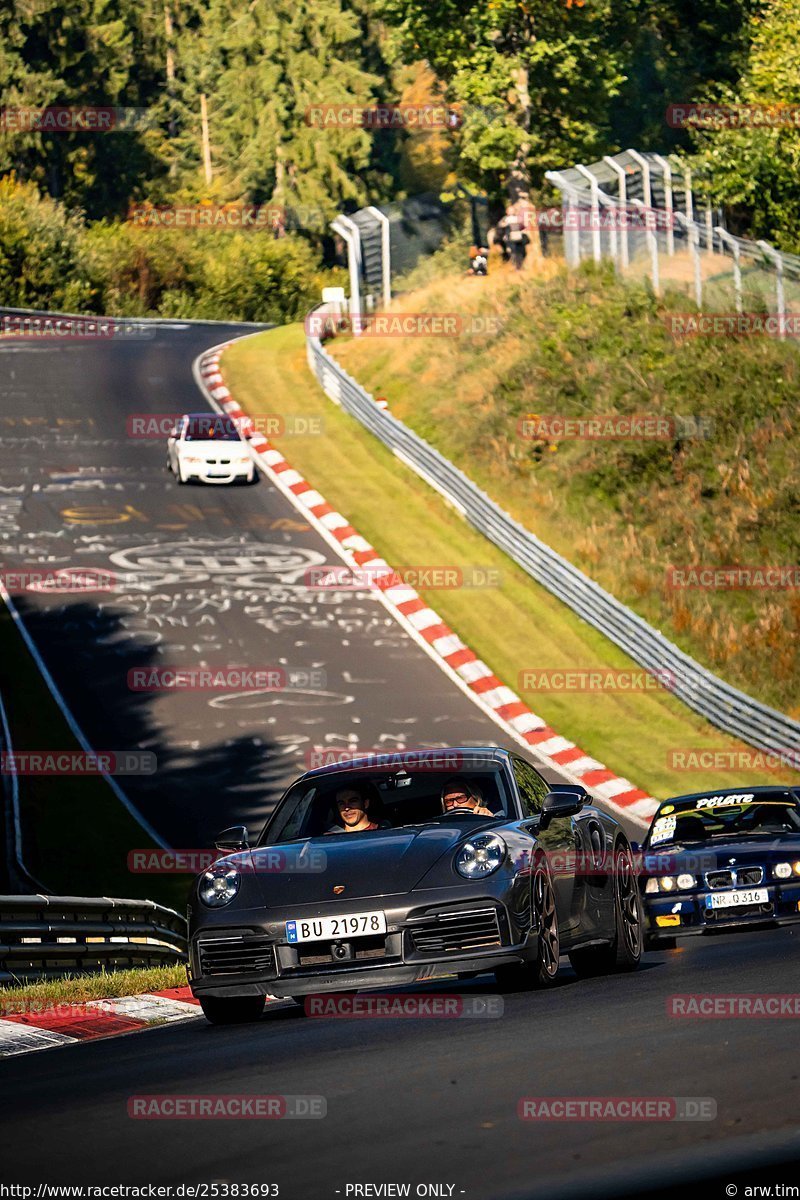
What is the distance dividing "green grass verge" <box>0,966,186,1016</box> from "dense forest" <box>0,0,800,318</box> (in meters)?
35.0

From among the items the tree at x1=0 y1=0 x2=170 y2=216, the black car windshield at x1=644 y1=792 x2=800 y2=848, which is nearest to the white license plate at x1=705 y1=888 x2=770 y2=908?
the black car windshield at x1=644 y1=792 x2=800 y2=848

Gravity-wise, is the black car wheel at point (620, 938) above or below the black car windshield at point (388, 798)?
below

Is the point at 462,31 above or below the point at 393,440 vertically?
above

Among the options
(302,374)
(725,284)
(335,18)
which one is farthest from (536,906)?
(335,18)

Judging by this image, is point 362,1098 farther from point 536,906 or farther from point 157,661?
point 157,661

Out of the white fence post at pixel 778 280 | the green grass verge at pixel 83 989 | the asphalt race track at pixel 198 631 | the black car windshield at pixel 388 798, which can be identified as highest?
the white fence post at pixel 778 280

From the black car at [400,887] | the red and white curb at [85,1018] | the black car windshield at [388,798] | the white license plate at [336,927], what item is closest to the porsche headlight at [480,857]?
the black car at [400,887]

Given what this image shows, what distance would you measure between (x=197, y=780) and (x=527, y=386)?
17498mm

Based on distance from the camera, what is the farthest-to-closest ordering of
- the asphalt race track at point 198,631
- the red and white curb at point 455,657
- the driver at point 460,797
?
the asphalt race track at point 198,631, the red and white curb at point 455,657, the driver at point 460,797

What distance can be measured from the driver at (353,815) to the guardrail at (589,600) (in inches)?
557

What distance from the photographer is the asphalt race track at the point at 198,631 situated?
23.2 m

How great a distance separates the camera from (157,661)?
26.4 m

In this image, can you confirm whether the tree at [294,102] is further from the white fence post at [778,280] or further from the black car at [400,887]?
the black car at [400,887]

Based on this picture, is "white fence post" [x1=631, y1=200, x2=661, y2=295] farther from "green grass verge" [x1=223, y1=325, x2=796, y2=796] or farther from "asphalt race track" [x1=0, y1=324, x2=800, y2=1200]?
"asphalt race track" [x1=0, y1=324, x2=800, y2=1200]
